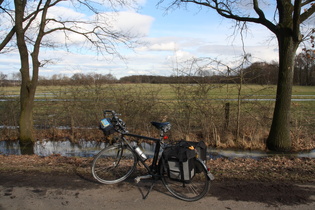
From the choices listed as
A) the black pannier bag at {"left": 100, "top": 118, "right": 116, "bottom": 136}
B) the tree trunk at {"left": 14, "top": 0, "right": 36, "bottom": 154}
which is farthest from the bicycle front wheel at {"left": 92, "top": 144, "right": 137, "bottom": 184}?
the tree trunk at {"left": 14, "top": 0, "right": 36, "bottom": 154}

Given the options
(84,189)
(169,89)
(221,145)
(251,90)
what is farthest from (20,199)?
(251,90)

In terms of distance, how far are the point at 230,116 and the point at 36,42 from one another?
7610mm

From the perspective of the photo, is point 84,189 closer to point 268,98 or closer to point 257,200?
point 257,200

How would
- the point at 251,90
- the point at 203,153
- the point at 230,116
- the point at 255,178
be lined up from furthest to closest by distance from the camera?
1. the point at 230,116
2. the point at 251,90
3. the point at 255,178
4. the point at 203,153

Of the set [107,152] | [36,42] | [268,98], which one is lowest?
[107,152]

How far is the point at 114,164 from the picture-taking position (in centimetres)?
461

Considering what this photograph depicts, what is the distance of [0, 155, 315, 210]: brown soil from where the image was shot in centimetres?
365

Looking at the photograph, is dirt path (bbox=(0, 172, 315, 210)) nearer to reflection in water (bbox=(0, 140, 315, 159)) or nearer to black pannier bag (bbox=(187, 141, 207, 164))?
black pannier bag (bbox=(187, 141, 207, 164))

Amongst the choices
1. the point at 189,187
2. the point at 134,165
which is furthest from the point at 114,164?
the point at 189,187

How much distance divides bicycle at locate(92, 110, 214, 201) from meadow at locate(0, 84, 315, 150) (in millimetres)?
4262

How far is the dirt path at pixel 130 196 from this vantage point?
3625mm

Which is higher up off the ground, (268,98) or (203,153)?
(268,98)

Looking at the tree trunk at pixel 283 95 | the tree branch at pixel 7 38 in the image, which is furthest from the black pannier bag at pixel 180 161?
the tree branch at pixel 7 38

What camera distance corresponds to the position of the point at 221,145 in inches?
360
